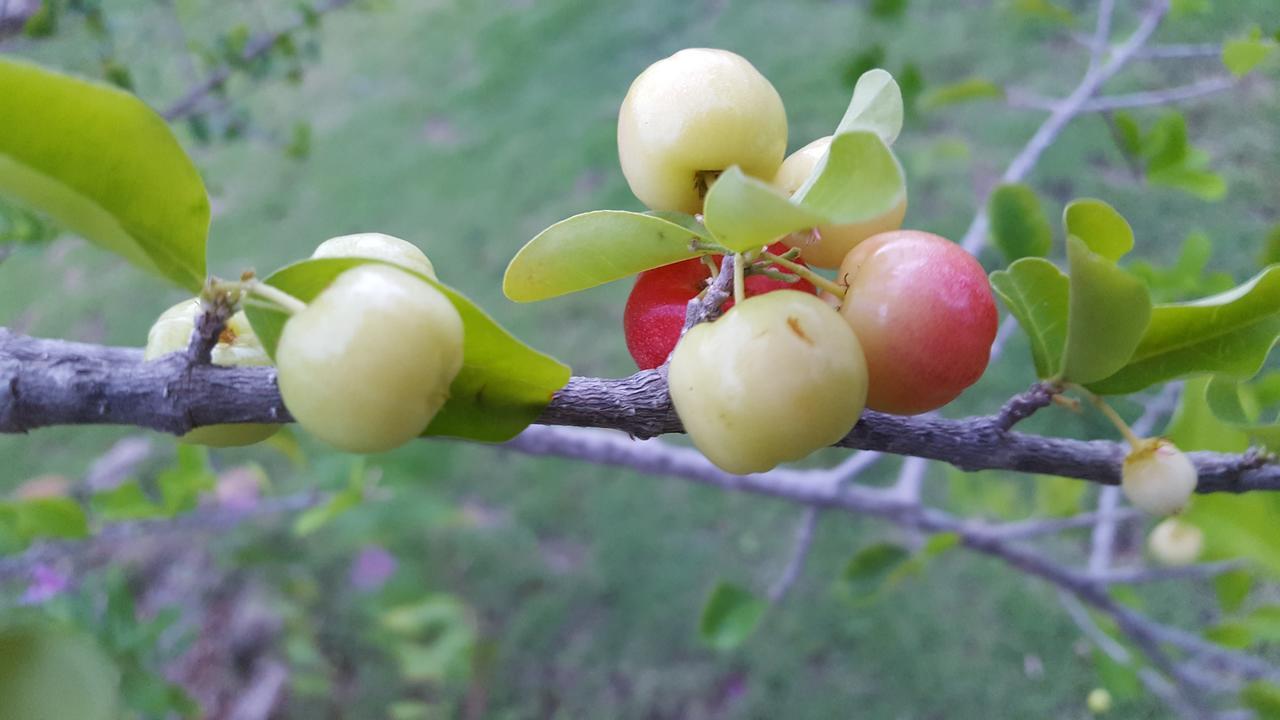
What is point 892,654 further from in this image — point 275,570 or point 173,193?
point 173,193

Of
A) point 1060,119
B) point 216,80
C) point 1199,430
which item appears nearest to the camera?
point 1199,430

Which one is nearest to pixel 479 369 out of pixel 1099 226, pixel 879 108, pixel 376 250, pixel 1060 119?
pixel 376 250

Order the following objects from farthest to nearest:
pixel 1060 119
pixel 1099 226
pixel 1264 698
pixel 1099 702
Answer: pixel 1099 702, pixel 1060 119, pixel 1264 698, pixel 1099 226

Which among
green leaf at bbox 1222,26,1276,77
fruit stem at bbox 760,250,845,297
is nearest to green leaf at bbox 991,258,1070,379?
fruit stem at bbox 760,250,845,297

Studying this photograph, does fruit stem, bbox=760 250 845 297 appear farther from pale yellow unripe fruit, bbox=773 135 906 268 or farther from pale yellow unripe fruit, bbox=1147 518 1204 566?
pale yellow unripe fruit, bbox=1147 518 1204 566

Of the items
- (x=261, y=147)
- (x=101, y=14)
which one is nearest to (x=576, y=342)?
(x=101, y=14)

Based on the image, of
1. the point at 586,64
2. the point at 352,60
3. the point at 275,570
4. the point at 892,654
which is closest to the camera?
the point at 892,654

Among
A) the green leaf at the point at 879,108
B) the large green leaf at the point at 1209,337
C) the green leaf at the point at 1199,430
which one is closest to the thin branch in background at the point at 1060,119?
the green leaf at the point at 1199,430

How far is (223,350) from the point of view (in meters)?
0.60

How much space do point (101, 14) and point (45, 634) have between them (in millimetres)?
1547

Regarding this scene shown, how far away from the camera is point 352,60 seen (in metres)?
4.87

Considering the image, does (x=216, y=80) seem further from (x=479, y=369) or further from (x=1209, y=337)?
(x=1209, y=337)

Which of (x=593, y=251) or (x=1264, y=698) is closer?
(x=593, y=251)

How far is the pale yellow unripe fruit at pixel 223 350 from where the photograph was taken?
593 mm
